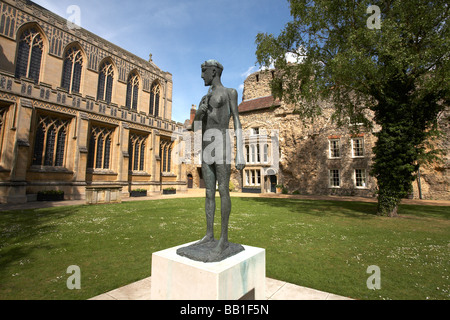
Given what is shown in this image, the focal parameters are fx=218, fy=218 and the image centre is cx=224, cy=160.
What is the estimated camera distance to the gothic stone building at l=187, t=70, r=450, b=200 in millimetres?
21281

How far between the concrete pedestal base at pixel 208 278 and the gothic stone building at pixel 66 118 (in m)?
15.1

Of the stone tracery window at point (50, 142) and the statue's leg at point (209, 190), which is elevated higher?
the stone tracery window at point (50, 142)

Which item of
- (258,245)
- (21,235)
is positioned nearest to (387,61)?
(258,245)

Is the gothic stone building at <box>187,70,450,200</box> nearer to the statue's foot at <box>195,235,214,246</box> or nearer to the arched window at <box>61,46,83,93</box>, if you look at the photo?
the arched window at <box>61,46,83,93</box>

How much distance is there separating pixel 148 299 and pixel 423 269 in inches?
218

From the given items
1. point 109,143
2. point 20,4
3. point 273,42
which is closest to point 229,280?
point 273,42

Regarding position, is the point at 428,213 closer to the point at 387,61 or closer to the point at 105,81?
the point at 387,61

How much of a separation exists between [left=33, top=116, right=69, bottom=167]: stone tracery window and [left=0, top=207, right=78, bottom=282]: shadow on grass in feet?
26.8

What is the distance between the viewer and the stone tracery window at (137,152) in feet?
77.8

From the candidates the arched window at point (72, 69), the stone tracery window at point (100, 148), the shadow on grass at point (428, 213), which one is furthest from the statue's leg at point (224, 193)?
the arched window at point (72, 69)

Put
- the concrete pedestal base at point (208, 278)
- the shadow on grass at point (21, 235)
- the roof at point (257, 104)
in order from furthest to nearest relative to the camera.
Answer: the roof at point (257, 104) → the shadow on grass at point (21, 235) → the concrete pedestal base at point (208, 278)

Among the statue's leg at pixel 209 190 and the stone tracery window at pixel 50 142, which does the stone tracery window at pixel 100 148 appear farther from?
the statue's leg at pixel 209 190

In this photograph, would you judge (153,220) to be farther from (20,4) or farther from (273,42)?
(20,4)

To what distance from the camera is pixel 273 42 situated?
13.2 meters
